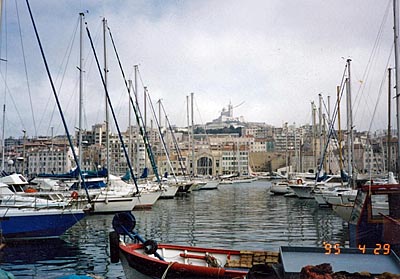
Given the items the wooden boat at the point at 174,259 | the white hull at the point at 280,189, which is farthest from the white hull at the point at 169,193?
the wooden boat at the point at 174,259

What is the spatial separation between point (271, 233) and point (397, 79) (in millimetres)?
8561

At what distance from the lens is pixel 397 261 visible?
7.82m

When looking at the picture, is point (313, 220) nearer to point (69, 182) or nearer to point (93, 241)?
point (93, 241)

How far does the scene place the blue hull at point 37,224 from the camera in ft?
55.7

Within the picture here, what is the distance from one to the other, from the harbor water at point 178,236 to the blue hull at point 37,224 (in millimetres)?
357

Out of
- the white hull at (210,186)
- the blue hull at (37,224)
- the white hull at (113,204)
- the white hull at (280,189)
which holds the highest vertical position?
the blue hull at (37,224)

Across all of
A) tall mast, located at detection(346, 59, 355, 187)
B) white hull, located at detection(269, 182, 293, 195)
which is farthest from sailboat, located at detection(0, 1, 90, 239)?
white hull, located at detection(269, 182, 293, 195)

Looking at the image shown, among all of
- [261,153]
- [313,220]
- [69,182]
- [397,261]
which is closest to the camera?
[397,261]

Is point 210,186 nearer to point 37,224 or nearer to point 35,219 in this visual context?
point 37,224

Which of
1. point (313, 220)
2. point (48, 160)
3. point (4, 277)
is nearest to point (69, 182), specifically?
point (313, 220)

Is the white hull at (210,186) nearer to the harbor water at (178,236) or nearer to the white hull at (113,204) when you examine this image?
the harbor water at (178,236)

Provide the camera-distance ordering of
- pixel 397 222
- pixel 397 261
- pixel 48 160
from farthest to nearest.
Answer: pixel 48 160
pixel 397 222
pixel 397 261

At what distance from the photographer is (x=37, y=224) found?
17.2m

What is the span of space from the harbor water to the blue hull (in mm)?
357
